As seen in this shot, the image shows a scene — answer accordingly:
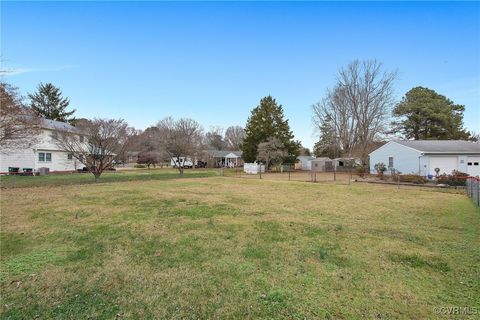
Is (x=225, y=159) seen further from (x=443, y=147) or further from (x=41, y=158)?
(x=443, y=147)

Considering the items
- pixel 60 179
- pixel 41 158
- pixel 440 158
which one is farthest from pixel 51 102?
pixel 440 158

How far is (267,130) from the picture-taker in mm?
37812

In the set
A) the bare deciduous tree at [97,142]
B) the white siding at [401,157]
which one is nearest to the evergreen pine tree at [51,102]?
the bare deciduous tree at [97,142]

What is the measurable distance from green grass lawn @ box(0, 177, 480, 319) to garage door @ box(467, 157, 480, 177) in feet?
60.9

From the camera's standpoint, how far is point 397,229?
19.0 feet

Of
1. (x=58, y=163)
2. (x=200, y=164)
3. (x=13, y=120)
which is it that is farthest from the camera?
(x=200, y=164)

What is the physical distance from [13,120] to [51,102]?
38.2 meters

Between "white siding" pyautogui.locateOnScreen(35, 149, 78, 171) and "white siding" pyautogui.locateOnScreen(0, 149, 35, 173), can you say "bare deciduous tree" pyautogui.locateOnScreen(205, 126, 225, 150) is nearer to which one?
"white siding" pyautogui.locateOnScreen(35, 149, 78, 171)

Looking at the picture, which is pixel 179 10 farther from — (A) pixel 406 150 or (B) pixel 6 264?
(A) pixel 406 150

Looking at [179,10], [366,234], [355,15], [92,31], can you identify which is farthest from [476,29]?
[92,31]

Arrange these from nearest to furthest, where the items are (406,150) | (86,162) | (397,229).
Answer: (397,229) → (86,162) → (406,150)

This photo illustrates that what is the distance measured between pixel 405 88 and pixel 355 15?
29.3m

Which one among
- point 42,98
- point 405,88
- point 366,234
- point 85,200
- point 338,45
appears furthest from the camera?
point 42,98

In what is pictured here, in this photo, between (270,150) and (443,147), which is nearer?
(443,147)
